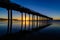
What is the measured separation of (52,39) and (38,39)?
1.16 m

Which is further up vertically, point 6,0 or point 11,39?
point 6,0

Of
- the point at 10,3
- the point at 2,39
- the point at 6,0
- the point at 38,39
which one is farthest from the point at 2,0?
the point at 38,39

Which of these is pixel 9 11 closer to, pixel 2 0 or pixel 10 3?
pixel 10 3

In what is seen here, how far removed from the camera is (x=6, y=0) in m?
12.0

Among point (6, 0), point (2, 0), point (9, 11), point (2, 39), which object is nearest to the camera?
point (2, 39)

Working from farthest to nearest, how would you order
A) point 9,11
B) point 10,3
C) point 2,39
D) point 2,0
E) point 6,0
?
point 9,11 → point 10,3 → point 6,0 → point 2,0 → point 2,39

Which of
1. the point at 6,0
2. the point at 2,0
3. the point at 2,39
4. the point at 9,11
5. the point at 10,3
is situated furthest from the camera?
the point at 9,11

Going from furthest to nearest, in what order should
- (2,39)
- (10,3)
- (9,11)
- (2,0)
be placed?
(9,11) < (10,3) < (2,0) < (2,39)

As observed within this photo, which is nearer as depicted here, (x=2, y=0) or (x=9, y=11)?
(x=2, y=0)

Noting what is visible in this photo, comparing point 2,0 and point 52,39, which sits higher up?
point 2,0

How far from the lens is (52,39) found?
9.65 meters

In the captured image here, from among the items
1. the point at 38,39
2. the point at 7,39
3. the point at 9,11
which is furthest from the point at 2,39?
the point at 9,11

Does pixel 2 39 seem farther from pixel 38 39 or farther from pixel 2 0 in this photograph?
pixel 2 0

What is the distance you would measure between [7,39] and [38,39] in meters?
2.54
